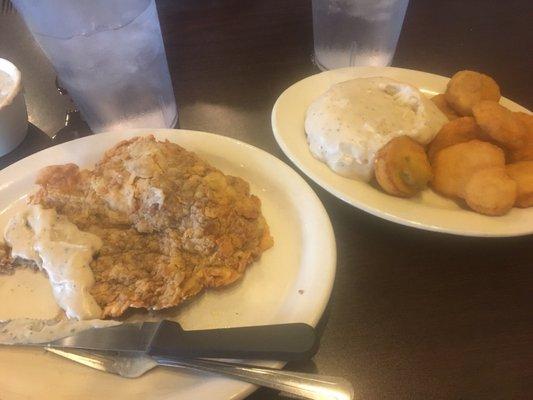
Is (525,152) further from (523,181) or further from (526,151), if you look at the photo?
(523,181)

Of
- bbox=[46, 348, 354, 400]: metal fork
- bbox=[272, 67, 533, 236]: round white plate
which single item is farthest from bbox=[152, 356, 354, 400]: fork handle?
bbox=[272, 67, 533, 236]: round white plate

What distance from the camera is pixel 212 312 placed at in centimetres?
87

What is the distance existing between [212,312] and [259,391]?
17cm

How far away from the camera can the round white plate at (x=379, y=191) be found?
913mm

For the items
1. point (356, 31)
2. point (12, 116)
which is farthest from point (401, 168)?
point (12, 116)

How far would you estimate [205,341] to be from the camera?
72cm

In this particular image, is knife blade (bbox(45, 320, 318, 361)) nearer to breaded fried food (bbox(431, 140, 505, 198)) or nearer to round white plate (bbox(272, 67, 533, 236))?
round white plate (bbox(272, 67, 533, 236))

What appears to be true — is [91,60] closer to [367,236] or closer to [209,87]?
[209,87]

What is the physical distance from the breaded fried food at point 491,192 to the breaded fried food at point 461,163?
2 centimetres

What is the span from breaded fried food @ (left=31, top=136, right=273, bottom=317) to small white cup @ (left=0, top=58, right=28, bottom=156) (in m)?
0.31

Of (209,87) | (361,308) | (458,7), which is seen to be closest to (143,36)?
(209,87)

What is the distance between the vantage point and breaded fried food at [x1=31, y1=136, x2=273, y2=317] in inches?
33.6

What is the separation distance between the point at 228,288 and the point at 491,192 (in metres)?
0.59

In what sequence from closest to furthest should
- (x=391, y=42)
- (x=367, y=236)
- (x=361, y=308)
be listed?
1. (x=361, y=308)
2. (x=367, y=236)
3. (x=391, y=42)
